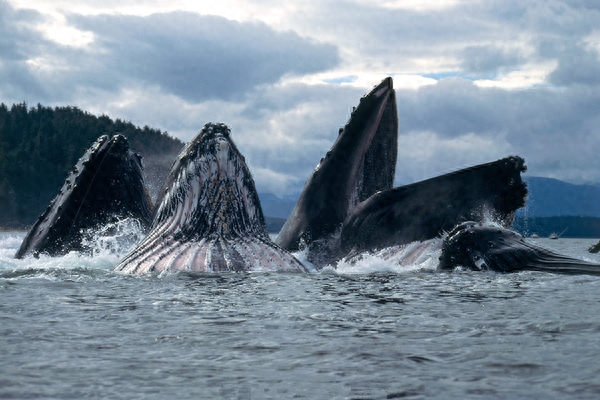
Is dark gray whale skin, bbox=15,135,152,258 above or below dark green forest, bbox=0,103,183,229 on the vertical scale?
below

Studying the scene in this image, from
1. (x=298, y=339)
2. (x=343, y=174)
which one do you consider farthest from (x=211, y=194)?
(x=298, y=339)

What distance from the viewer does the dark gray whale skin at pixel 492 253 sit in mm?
7688

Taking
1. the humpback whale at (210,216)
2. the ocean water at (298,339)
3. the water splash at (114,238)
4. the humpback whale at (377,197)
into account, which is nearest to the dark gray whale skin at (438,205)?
the humpback whale at (377,197)

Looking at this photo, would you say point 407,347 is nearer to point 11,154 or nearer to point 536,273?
point 536,273

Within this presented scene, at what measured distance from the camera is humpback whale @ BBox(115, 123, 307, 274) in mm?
7488

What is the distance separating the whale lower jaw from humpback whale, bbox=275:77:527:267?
129 centimetres

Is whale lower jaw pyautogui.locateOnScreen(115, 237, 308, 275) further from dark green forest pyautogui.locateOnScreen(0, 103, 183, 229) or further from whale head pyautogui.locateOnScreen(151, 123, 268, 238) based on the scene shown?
dark green forest pyautogui.locateOnScreen(0, 103, 183, 229)

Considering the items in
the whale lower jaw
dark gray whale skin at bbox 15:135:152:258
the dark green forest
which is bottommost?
the whale lower jaw

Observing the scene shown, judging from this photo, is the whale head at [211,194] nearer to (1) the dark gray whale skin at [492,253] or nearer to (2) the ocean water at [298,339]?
(2) the ocean water at [298,339]

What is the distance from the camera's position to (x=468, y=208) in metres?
8.06

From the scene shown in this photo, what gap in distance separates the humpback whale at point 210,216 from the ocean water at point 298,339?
3.19 feet

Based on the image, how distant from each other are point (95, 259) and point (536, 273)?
523cm

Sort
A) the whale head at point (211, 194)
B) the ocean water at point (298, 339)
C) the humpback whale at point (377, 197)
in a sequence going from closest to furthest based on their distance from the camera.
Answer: the ocean water at point (298, 339)
the whale head at point (211, 194)
the humpback whale at point (377, 197)

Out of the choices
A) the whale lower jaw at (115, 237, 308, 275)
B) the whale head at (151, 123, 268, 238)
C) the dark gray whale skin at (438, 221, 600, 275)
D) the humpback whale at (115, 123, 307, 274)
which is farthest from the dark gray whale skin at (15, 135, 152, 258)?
the dark gray whale skin at (438, 221, 600, 275)
